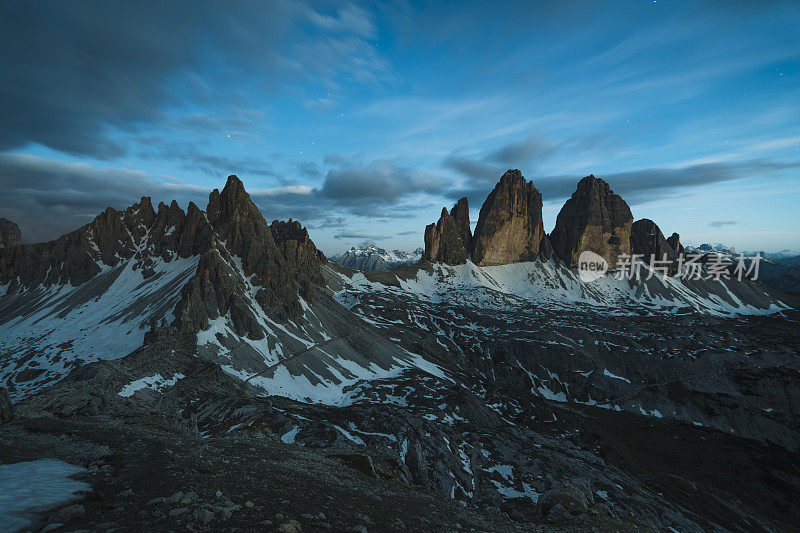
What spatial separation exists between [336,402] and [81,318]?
3115 inches

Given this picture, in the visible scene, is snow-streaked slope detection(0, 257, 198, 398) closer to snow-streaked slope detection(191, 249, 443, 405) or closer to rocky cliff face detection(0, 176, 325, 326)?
rocky cliff face detection(0, 176, 325, 326)

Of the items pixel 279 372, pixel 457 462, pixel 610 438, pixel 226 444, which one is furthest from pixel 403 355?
pixel 226 444

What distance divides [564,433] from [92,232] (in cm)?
17235

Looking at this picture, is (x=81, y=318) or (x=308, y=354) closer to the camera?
(x=308, y=354)

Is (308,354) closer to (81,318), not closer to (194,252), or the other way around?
(194,252)

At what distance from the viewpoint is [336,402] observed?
7038cm

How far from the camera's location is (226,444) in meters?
21.6

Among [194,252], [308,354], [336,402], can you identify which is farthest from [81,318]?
[336,402]

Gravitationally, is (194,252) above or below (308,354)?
above

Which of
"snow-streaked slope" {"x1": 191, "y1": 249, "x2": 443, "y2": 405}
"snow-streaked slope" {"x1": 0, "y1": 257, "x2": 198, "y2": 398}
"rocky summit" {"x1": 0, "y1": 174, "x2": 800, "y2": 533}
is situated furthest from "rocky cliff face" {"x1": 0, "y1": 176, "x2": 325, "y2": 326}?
A: "snow-streaked slope" {"x1": 0, "y1": 257, "x2": 198, "y2": 398}

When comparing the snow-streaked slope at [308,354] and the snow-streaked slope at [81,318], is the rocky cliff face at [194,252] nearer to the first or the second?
the snow-streaked slope at [308,354]

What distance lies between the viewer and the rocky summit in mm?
14445

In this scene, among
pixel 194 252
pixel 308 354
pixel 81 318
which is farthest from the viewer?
pixel 194 252

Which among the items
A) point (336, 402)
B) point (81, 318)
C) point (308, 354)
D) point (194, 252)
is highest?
point (194, 252)
